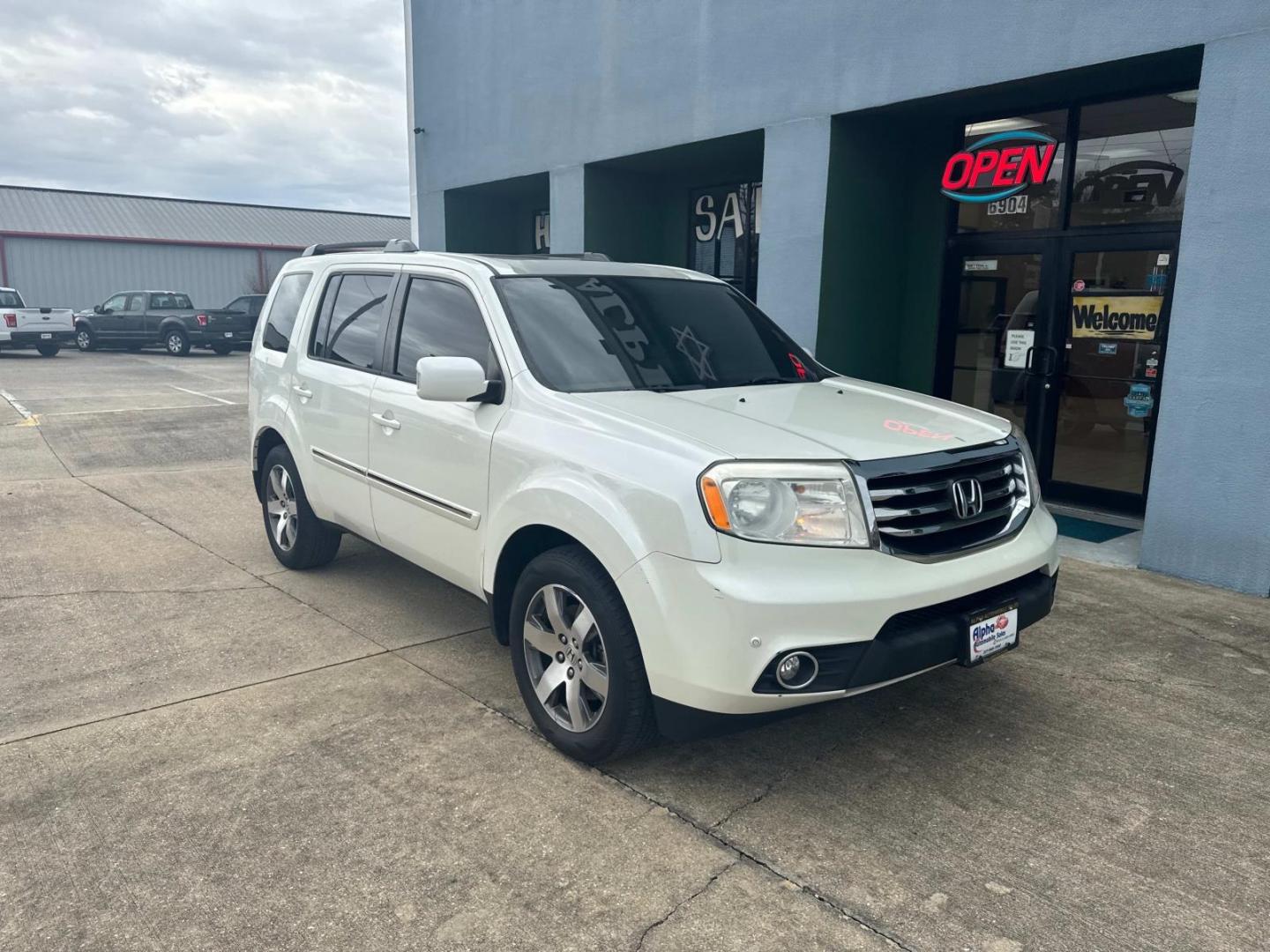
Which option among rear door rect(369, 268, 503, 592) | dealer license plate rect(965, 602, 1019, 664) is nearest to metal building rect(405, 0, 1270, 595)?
dealer license plate rect(965, 602, 1019, 664)

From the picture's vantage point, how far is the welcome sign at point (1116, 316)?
7234 millimetres

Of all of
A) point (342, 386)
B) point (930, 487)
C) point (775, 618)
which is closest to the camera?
point (775, 618)

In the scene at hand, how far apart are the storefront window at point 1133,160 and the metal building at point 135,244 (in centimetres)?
3663

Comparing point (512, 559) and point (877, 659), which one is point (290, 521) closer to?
→ point (512, 559)

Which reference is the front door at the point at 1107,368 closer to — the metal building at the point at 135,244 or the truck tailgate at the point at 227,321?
the truck tailgate at the point at 227,321

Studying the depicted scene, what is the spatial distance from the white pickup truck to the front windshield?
24.3 meters

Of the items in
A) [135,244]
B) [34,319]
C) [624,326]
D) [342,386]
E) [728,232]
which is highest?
[135,244]

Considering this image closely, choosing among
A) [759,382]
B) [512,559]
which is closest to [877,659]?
[512,559]

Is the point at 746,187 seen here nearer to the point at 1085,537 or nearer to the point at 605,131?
the point at 605,131

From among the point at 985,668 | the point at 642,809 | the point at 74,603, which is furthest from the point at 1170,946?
the point at 74,603

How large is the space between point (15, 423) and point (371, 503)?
32.5 feet

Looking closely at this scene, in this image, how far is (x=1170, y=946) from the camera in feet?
8.74

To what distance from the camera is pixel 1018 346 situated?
8.13 m

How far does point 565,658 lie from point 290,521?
3.00 meters
